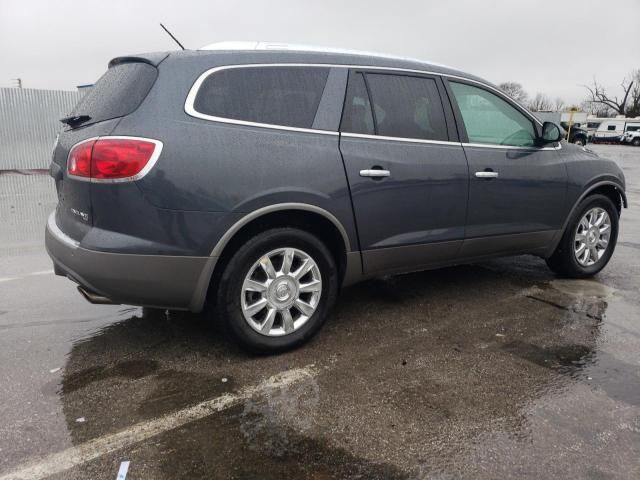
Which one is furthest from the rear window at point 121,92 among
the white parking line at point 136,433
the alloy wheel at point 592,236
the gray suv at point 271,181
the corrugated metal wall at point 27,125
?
the corrugated metal wall at point 27,125

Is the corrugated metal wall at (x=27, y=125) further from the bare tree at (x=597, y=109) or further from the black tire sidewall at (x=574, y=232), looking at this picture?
the bare tree at (x=597, y=109)

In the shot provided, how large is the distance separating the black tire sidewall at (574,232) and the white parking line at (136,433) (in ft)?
9.88

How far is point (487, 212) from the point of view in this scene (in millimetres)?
4188

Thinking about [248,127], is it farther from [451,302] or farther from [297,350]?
[451,302]

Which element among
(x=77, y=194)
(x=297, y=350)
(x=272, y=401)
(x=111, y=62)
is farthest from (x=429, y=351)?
(x=111, y=62)

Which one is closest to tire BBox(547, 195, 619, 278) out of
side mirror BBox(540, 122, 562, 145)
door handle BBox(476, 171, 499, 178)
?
side mirror BBox(540, 122, 562, 145)

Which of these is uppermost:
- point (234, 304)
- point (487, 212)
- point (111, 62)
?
point (111, 62)

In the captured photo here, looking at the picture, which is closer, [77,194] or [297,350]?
[77,194]

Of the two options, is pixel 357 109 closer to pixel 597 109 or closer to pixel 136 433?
pixel 136 433

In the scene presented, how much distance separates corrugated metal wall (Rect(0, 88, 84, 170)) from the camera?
1608 cm

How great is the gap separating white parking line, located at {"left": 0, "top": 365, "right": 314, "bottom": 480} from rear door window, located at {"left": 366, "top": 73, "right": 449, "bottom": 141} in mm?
1764

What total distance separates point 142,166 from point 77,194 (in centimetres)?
50

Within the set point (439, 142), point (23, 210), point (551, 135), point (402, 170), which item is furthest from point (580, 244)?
point (23, 210)

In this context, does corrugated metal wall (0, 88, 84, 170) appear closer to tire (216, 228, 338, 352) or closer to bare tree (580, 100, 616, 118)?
tire (216, 228, 338, 352)
